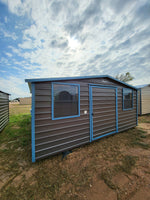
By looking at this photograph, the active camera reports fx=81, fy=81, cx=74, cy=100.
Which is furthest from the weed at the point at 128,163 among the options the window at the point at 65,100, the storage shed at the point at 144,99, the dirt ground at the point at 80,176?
the storage shed at the point at 144,99

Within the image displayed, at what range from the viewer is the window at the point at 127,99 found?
192 inches

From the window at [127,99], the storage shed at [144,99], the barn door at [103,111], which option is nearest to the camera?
the barn door at [103,111]

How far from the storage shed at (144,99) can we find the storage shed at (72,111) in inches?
268

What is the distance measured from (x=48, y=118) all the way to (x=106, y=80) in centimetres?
326

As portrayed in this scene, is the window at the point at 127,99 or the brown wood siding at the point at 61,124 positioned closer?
the brown wood siding at the point at 61,124

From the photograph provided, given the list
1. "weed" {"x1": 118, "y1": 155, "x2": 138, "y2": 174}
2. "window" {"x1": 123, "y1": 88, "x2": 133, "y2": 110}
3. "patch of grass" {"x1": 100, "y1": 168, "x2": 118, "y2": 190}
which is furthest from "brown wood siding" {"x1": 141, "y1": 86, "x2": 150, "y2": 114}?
"patch of grass" {"x1": 100, "y1": 168, "x2": 118, "y2": 190}

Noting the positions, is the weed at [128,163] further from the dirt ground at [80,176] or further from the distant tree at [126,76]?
the distant tree at [126,76]

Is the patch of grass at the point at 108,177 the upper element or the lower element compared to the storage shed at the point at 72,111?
lower

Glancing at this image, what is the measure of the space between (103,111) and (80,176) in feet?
8.79

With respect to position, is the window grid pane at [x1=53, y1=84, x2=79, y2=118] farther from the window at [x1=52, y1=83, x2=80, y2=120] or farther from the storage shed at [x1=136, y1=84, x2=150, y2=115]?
the storage shed at [x1=136, y1=84, x2=150, y2=115]

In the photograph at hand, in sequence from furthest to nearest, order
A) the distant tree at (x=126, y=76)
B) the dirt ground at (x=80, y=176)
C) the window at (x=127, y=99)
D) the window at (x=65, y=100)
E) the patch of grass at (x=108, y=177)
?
the distant tree at (x=126, y=76) < the window at (x=127, y=99) < the window at (x=65, y=100) < the patch of grass at (x=108, y=177) < the dirt ground at (x=80, y=176)

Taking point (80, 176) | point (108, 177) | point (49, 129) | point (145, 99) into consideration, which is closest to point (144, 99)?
point (145, 99)

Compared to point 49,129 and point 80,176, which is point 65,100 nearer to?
point 49,129

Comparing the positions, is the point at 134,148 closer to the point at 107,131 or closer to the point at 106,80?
the point at 107,131
